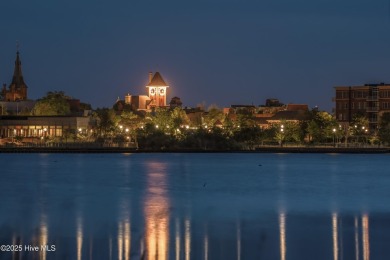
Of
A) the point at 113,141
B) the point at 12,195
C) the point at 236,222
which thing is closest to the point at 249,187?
the point at 12,195

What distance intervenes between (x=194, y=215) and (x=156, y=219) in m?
2.21

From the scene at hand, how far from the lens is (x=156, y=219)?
94.4 ft

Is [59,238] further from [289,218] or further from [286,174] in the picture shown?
[286,174]

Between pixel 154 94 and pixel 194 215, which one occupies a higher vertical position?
pixel 154 94

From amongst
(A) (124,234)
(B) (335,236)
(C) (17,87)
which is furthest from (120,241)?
(C) (17,87)

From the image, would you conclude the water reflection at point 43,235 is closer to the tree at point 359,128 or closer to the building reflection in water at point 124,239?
the building reflection in water at point 124,239

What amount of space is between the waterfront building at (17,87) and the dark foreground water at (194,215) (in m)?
107

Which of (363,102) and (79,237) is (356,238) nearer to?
(79,237)

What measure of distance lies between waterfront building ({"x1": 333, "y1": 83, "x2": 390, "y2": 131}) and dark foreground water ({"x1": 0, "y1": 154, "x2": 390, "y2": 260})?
49477mm

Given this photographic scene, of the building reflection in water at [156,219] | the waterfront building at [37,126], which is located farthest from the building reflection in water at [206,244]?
the waterfront building at [37,126]

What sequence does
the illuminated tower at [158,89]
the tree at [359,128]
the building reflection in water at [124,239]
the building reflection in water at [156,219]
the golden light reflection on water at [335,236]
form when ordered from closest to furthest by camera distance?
the building reflection in water at [124,239] → the golden light reflection on water at [335,236] → the building reflection in water at [156,219] → the tree at [359,128] → the illuminated tower at [158,89]

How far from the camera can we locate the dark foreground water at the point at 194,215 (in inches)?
843

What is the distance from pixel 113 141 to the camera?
4267 inches

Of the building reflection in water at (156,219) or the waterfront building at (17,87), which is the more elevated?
the waterfront building at (17,87)
